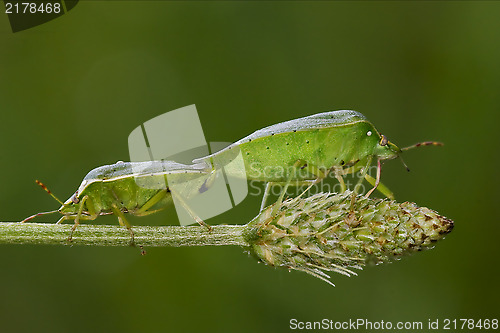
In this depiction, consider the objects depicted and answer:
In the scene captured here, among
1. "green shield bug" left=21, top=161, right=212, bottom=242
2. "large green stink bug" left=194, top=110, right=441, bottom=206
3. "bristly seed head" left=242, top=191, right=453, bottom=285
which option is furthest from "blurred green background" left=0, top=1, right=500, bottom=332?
"bristly seed head" left=242, top=191, right=453, bottom=285

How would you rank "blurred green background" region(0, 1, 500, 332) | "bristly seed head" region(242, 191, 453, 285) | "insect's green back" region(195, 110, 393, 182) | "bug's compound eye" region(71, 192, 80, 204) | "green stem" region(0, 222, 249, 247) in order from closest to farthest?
"green stem" region(0, 222, 249, 247), "bristly seed head" region(242, 191, 453, 285), "bug's compound eye" region(71, 192, 80, 204), "insect's green back" region(195, 110, 393, 182), "blurred green background" region(0, 1, 500, 332)

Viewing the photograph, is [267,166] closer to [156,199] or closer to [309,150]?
[309,150]

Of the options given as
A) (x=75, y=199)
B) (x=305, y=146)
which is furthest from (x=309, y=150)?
(x=75, y=199)

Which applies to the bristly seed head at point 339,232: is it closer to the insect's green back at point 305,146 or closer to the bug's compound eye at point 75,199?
the insect's green back at point 305,146

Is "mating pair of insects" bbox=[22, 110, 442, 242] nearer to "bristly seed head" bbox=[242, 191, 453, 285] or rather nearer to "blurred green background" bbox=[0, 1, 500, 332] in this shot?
"bristly seed head" bbox=[242, 191, 453, 285]

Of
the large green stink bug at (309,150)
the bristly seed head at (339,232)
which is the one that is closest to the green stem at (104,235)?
the bristly seed head at (339,232)

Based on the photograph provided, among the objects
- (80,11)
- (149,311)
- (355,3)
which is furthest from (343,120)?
(80,11)
